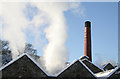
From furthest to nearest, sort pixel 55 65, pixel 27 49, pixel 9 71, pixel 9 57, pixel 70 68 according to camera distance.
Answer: pixel 27 49
pixel 9 57
pixel 55 65
pixel 70 68
pixel 9 71

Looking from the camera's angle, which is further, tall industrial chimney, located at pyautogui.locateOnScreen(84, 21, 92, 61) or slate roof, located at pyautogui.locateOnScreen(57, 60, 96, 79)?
tall industrial chimney, located at pyautogui.locateOnScreen(84, 21, 92, 61)

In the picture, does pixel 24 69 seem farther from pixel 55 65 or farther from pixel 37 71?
pixel 55 65

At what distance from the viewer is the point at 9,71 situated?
18.1m

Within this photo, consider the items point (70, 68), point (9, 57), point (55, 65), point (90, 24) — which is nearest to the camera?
point (70, 68)

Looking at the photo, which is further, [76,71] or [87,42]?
[87,42]

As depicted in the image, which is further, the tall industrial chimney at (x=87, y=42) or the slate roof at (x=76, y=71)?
the tall industrial chimney at (x=87, y=42)

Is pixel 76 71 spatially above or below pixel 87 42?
below

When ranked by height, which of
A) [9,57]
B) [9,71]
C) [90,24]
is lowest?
[9,57]

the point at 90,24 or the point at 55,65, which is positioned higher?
the point at 90,24

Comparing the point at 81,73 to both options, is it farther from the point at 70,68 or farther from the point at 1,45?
the point at 1,45

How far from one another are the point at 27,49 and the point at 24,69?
28.6 m

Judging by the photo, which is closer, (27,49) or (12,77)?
(12,77)

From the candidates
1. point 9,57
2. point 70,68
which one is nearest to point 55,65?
point 70,68

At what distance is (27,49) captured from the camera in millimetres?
46812
